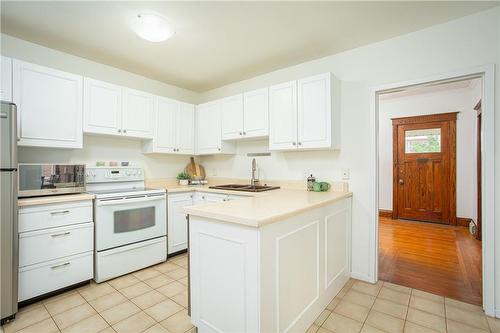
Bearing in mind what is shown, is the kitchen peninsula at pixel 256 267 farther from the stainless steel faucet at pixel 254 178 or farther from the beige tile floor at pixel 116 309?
the stainless steel faucet at pixel 254 178

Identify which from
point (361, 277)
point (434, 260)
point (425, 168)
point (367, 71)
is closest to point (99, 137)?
point (367, 71)

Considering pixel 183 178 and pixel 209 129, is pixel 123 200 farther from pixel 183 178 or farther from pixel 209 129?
pixel 209 129

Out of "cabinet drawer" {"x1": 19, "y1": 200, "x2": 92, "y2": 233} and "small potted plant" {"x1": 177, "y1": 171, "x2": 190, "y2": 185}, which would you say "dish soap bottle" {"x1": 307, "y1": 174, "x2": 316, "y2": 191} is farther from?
"cabinet drawer" {"x1": 19, "y1": 200, "x2": 92, "y2": 233}

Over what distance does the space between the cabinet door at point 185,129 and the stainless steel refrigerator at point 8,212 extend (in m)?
1.94

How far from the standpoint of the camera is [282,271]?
1.46 metres

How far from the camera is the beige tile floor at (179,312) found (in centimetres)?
178

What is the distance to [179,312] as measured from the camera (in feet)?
6.50

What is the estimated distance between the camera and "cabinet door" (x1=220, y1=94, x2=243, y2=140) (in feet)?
10.8

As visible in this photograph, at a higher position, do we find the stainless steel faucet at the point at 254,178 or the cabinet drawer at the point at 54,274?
the stainless steel faucet at the point at 254,178

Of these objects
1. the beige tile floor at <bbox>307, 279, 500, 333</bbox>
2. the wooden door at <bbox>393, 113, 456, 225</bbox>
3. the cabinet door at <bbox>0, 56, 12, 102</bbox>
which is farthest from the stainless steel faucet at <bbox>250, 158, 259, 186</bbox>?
the wooden door at <bbox>393, 113, 456, 225</bbox>

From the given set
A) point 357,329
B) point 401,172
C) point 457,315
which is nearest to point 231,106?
point 357,329

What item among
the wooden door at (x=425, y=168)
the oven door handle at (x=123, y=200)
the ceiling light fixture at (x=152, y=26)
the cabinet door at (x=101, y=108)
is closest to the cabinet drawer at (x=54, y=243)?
the oven door handle at (x=123, y=200)

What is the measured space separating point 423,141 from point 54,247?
6178mm

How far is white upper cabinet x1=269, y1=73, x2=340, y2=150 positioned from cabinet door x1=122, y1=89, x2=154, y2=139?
5.40 feet
